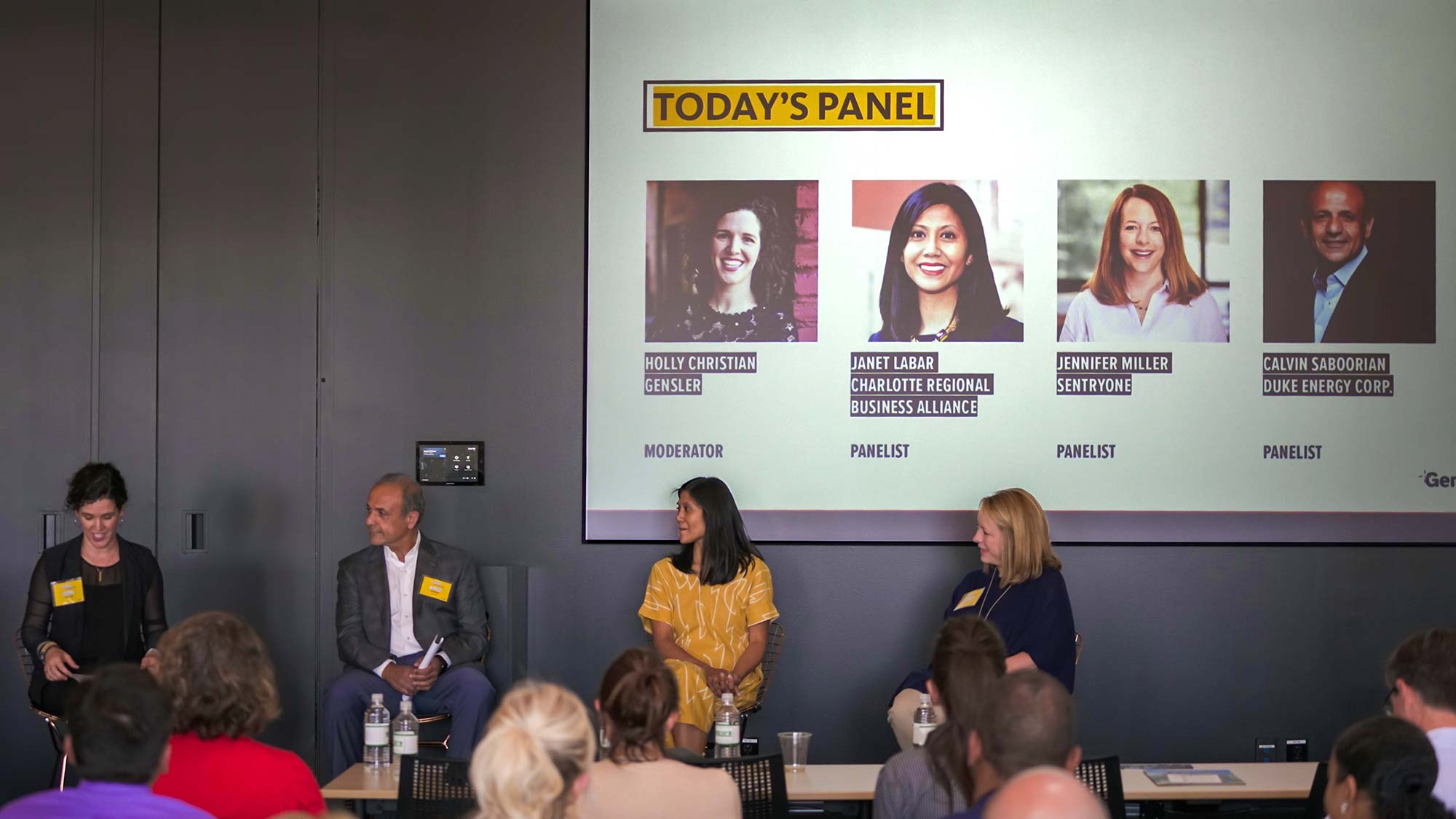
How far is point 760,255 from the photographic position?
5.69m

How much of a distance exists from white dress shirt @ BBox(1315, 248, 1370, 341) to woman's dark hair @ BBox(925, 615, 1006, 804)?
9.97 feet

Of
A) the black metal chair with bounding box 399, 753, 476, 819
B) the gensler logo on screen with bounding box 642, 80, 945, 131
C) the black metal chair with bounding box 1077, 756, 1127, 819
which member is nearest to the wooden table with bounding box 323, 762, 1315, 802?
the black metal chair with bounding box 1077, 756, 1127, 819

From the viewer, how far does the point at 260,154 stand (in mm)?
5773

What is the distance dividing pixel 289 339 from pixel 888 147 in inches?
109

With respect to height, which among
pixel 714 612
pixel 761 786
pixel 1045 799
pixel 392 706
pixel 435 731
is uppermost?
pixel 1045 799

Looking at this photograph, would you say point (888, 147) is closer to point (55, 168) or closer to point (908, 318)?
point (908, 318)

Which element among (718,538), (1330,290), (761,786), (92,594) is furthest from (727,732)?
(1330,290)

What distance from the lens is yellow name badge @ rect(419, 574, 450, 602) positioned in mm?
5262

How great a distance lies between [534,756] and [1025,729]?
833mm

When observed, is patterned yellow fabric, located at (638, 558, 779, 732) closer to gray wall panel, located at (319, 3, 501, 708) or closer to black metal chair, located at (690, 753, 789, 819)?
gray wall panel, located at (319, 3, 501, 708)

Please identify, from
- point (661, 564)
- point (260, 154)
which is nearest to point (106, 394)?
point (260, 154)

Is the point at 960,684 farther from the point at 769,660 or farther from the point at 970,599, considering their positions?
the point at 769,660

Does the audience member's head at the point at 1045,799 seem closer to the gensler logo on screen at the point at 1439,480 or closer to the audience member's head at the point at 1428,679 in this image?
the audience member's head at the point at 1428,679

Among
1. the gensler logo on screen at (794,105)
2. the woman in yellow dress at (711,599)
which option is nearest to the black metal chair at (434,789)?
the woman in yellow dress at (711,599)
